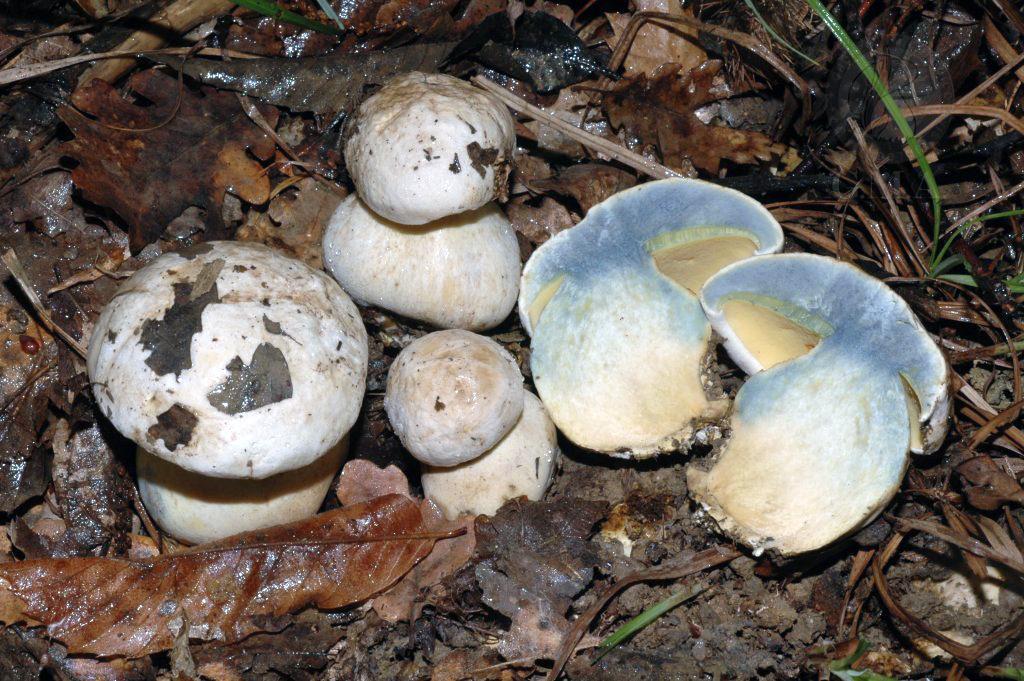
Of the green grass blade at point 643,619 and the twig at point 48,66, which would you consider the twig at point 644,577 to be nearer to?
the green grass blade at point 643,619

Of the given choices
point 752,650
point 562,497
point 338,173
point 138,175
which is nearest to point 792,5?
point 338,173

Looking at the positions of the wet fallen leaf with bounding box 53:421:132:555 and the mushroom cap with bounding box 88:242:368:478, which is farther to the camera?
the wet fallen leaf with bounding box 53:421:132:555

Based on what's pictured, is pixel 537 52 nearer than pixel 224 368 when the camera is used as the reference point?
No

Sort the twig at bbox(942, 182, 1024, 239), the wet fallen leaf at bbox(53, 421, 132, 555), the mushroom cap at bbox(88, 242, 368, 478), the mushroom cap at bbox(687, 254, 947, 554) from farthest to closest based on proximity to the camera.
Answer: the wet fallen leaf at bbox(53, 421, 132, 555), the twig at bbox(942, 182, 1024, 239), the mushroom cap at bbox(687, 254, 947, 554), the mushroom cap at bbox(88, 242, 368, 478)

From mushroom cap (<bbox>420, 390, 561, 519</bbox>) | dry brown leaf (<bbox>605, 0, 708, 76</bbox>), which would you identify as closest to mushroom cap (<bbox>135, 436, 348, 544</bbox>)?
mushroom cap (<bbox>420, 390, 561, 519</bbox>)

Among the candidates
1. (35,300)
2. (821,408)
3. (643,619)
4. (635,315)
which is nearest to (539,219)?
(635,315)

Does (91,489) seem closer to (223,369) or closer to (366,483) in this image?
(366,483)

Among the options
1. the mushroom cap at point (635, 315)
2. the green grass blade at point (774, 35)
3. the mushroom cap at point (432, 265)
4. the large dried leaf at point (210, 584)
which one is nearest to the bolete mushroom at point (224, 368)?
the mushroom cap at point (432, 265)

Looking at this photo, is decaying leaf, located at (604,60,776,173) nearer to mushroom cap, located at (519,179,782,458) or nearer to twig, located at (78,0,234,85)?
mushroom cap, located at (519,179,782,458)
